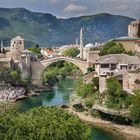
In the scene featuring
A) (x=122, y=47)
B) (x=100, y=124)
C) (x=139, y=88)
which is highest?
(x=122, y=47)

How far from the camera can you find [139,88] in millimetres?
42406

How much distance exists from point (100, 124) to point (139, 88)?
4.78 meters

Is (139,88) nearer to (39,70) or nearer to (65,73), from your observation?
(39,70)

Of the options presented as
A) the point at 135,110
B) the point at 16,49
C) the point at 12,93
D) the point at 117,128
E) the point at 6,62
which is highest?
the point at 16,49

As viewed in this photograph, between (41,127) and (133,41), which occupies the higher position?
(133,41)

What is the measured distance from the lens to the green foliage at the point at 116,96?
135 feet

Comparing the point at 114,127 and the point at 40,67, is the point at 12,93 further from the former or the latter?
the point at 114,127

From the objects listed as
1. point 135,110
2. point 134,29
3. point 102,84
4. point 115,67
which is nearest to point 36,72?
point 134,29

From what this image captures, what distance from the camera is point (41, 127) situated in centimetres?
2472

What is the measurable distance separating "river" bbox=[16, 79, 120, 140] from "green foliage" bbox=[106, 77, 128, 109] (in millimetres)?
3175

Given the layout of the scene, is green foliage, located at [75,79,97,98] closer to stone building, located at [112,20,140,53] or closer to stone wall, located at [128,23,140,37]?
stone building, located at [112,20,140,53]

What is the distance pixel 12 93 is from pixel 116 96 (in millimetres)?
20023

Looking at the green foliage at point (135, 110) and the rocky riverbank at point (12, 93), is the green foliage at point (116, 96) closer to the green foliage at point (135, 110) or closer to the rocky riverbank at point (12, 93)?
the green foliage at point (135, 110)

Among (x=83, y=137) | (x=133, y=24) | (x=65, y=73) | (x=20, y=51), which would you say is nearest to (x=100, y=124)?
(x=83, y=137)
